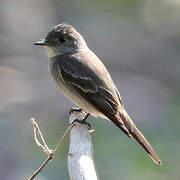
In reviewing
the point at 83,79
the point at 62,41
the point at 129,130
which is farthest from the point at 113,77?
the point at 129,130

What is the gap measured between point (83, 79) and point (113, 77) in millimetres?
2709

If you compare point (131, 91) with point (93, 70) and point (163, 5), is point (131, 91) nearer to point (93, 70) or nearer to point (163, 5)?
point (163, 5)

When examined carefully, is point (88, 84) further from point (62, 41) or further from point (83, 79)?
point (62, 41)

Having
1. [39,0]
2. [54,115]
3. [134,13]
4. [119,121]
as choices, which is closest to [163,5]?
[134,13]

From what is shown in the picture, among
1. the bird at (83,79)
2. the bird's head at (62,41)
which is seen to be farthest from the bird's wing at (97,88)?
the bird's head at (62,41)

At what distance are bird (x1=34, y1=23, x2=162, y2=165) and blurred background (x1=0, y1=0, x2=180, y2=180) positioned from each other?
919mm

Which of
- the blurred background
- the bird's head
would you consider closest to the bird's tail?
the bird's head

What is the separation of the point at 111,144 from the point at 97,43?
231cm

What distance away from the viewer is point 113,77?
706cm

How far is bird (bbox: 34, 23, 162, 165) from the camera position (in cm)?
423

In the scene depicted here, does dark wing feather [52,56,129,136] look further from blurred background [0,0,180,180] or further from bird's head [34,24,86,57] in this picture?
blurred background [0,0,180,180]

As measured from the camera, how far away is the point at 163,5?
25.3ft

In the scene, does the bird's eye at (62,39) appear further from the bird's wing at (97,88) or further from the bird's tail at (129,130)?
the bird's tail at (129,130)

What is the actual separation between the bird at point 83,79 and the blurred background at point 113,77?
0.92 metres
